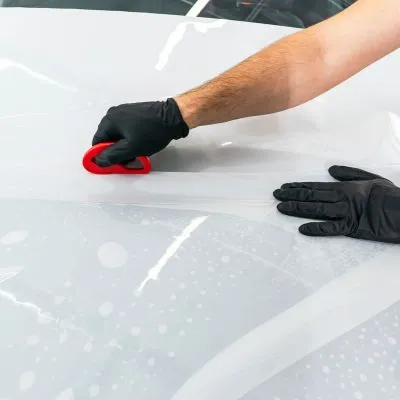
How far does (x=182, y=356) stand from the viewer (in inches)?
32.6

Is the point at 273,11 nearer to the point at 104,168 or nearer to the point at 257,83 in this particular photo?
the point at 257,83

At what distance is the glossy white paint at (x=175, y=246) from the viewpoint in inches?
32.3

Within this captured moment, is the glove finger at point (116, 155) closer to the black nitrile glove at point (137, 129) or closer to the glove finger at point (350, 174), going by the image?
the black nitrile glove at point (137, 129)

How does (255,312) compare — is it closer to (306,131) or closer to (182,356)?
(182,356)

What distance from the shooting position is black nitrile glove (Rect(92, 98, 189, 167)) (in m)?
1.04

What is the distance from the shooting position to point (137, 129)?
103 centimetres

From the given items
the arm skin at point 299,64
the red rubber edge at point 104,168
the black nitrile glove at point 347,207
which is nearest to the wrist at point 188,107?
the arm skin at point 299,64

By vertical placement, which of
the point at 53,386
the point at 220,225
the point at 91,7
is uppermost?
the point at 91,7

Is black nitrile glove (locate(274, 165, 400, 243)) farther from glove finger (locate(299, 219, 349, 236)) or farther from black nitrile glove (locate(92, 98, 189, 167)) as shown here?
black nitrile glove (locate(92, 98, 189, 167))

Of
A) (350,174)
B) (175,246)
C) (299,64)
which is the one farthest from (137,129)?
(350,174)

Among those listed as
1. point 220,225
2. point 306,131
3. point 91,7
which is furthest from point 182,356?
point 91,7

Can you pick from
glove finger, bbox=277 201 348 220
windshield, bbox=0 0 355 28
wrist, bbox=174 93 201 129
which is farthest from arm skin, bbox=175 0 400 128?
windshield, bbox=0 0 355 28

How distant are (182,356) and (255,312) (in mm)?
154

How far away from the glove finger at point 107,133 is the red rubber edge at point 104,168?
20 mm
